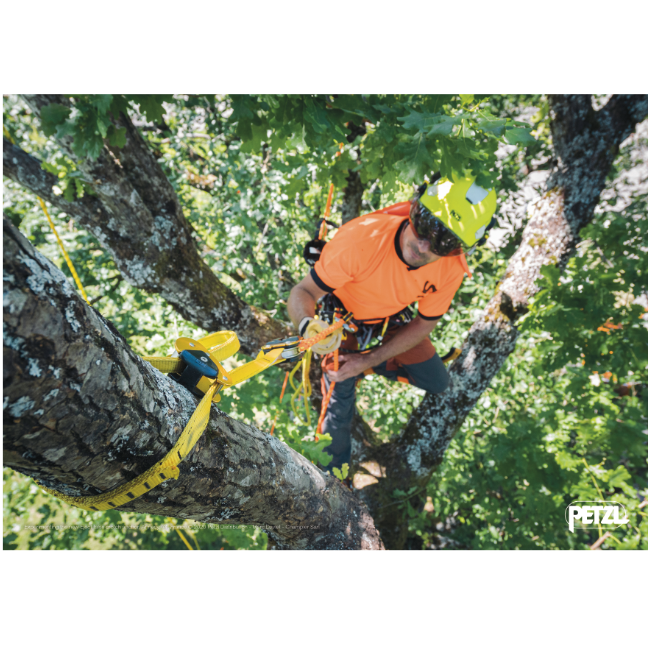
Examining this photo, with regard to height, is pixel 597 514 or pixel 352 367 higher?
pixel 352 367

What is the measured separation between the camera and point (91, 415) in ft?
2.19

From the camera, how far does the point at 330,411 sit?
126 inches

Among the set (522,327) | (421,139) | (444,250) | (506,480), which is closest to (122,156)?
(421,139)

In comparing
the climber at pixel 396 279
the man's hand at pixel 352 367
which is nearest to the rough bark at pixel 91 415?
the climber at pixel 396 279

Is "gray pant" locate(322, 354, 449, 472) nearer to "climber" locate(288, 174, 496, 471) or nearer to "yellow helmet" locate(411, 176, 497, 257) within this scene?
"climber" locate(288, 174, 496, 471)

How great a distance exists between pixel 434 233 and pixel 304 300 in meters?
0.94

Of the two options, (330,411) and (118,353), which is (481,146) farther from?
(330,411)

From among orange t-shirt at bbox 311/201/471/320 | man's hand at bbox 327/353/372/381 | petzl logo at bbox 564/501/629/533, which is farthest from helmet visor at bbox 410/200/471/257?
petzl logo at bbox 564/501/629/533

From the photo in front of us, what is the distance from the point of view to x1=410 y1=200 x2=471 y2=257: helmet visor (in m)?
2.21

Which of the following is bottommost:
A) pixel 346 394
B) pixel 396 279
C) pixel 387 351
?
pixel 346 394

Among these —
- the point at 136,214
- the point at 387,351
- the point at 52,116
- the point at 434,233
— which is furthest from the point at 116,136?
the point at 387,351

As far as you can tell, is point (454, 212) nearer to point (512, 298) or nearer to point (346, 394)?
point (512, 298)

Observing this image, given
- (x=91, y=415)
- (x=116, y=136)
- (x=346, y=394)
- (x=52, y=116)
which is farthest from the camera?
(x=346, y=394)

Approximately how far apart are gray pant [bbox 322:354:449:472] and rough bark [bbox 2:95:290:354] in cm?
130
